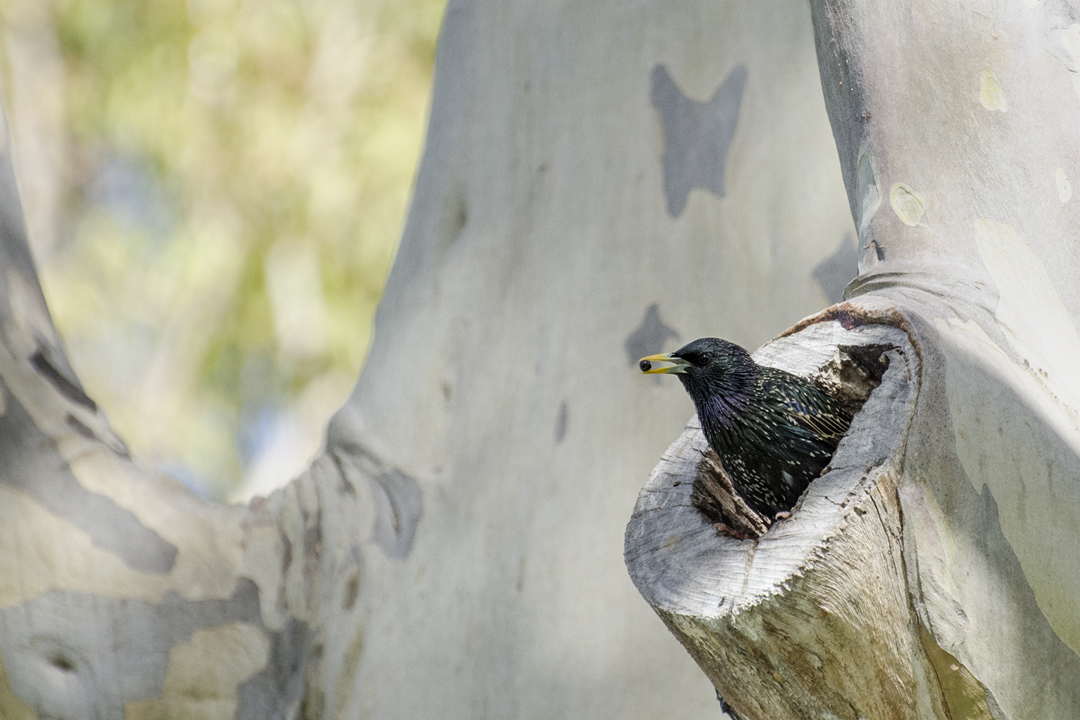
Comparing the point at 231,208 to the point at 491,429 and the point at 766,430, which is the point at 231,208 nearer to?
the point at 491,429

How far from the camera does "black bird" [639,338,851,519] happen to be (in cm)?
122

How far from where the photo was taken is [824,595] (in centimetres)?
82

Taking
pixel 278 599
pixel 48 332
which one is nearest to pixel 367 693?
pixel 278 599

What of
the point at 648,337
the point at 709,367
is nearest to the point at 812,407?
the point at 709,367

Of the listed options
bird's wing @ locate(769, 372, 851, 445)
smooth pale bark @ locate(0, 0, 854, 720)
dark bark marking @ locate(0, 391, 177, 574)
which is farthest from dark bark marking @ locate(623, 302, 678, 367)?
dark bark marking @ locate(0, 391, 177, 574)

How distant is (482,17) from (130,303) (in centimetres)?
408

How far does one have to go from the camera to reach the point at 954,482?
87cm

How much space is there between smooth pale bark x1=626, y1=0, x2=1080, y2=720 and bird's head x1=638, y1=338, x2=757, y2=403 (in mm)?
150

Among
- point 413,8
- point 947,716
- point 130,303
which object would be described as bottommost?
point 947,716

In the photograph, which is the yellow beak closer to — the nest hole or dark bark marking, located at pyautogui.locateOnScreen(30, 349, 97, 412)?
the nest hole

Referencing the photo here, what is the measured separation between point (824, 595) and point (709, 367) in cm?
58

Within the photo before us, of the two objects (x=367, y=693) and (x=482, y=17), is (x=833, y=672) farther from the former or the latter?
(x=482, y=17)

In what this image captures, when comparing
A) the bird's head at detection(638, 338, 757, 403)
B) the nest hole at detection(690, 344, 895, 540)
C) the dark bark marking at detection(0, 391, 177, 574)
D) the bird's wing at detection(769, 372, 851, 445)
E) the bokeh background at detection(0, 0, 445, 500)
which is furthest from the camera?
the bokeh background at detection(0, 0, 445, 500)

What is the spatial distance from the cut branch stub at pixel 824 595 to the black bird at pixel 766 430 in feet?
0.80
